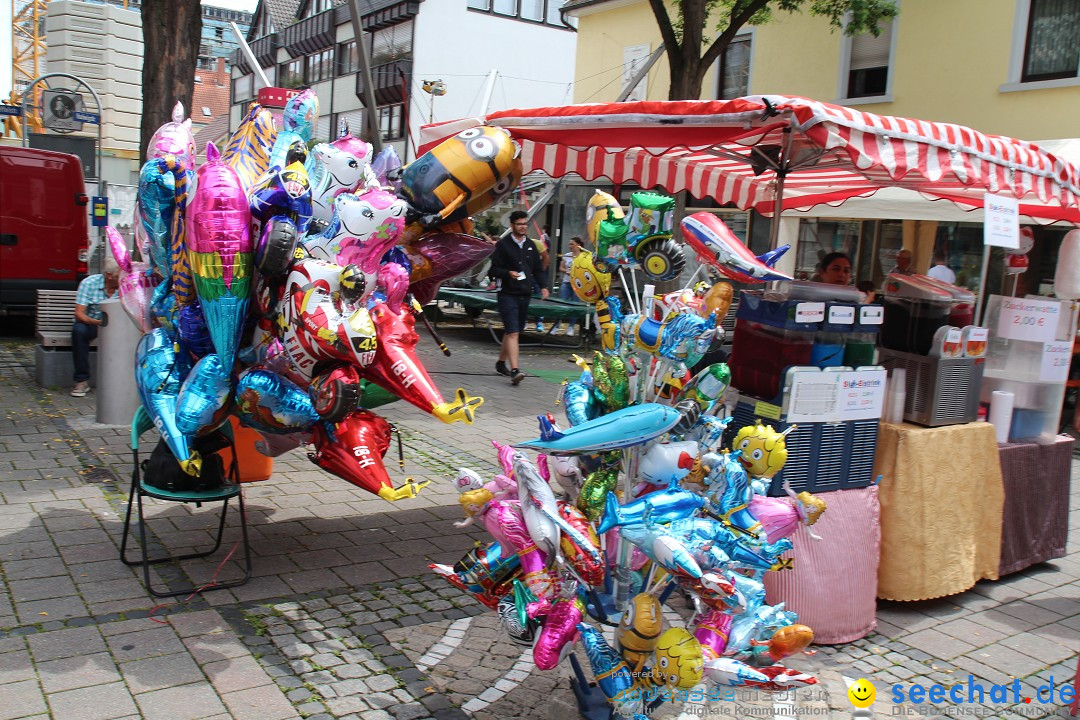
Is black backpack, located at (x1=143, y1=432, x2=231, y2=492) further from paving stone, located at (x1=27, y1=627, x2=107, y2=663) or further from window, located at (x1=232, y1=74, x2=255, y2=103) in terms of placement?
window, located at (x1=232, y1=74, x2=255, y2=103)

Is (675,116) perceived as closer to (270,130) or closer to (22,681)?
(270,130)

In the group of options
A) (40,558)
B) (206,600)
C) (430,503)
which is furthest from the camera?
(430,503)

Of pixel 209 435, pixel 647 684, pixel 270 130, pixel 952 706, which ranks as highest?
pixel 270 130

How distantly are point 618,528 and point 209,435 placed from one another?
2.28 m

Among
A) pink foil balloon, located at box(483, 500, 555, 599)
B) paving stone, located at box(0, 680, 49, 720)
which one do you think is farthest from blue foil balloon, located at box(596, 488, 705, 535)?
paving stone, located at box(0, 680, 49, 720)

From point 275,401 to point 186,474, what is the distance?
780 millimetres

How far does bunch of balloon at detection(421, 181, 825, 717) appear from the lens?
2.94 m

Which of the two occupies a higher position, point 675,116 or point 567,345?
point 675,116

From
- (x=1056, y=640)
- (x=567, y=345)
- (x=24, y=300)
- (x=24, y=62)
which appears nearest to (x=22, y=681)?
(x=1056, y=640)

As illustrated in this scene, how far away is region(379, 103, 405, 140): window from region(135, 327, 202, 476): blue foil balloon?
28995 mm

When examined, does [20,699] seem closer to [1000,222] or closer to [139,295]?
[139,295]

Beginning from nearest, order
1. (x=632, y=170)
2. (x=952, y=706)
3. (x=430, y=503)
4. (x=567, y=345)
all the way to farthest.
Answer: (x=952, y=706) < (x=430, y=503) < (x=632, y=170) < (x=567, y=345)

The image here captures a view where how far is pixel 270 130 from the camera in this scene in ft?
15.2

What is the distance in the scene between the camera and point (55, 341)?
835cm
